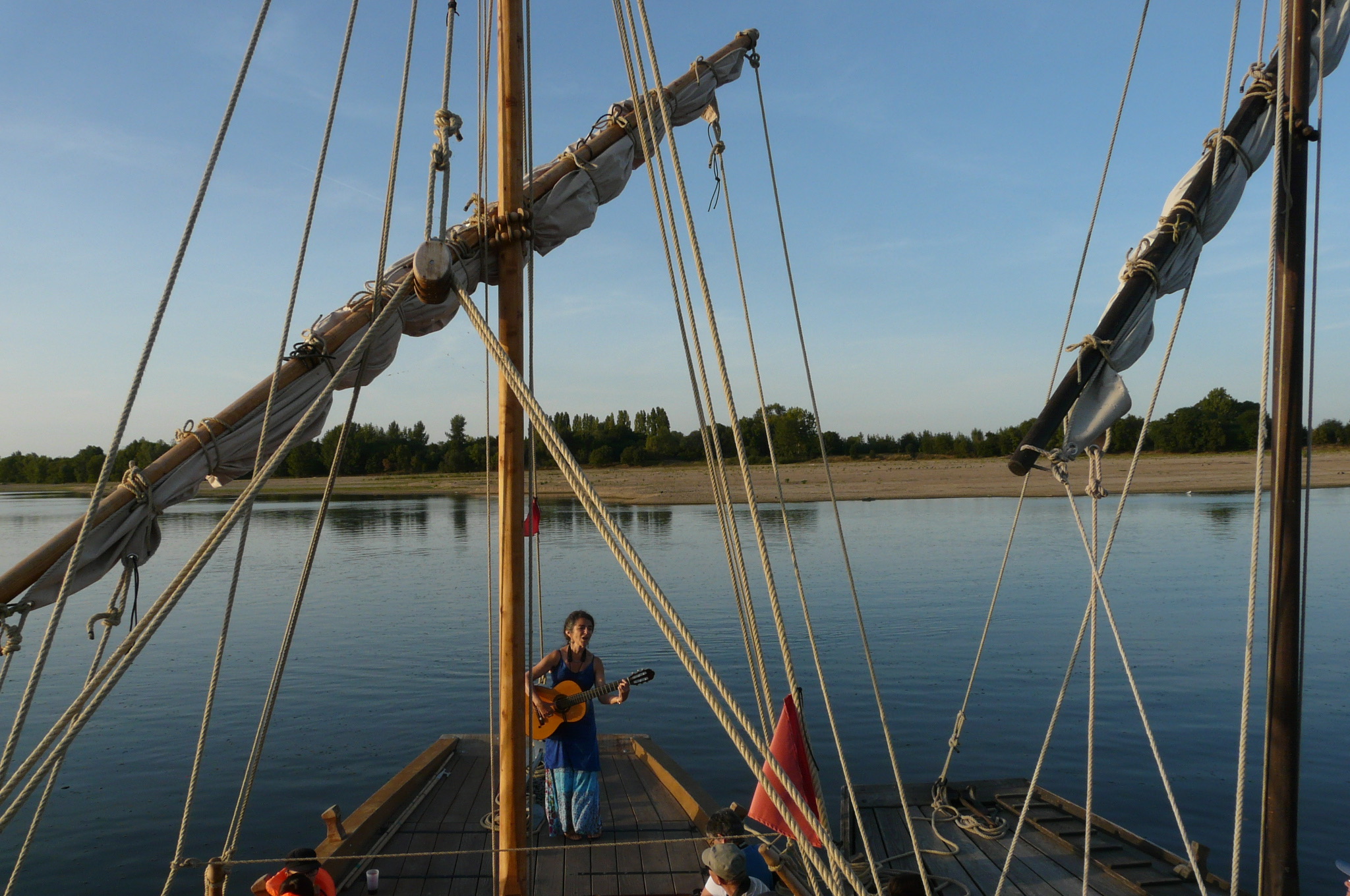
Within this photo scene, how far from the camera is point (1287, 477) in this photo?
183 inches

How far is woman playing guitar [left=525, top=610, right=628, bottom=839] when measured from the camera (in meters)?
6.92

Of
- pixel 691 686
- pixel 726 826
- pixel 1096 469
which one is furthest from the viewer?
pixel 691 686

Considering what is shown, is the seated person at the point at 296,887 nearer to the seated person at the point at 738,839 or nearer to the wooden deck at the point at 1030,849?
the seated person at the point at 738,839

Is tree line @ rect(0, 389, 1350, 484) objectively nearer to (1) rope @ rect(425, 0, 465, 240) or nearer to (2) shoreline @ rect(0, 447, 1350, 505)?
(2) shoreline @ rect(0, 447, 1350, 505)

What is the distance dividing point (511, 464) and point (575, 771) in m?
3.38

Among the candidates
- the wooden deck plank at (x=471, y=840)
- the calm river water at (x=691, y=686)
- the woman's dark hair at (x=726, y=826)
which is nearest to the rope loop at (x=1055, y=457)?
the woman's dark hair at (x=726, y=826)

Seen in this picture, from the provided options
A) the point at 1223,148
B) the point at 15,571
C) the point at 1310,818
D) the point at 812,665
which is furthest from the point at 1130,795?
the point at 15,571

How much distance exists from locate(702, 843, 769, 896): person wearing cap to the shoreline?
48.7 metres

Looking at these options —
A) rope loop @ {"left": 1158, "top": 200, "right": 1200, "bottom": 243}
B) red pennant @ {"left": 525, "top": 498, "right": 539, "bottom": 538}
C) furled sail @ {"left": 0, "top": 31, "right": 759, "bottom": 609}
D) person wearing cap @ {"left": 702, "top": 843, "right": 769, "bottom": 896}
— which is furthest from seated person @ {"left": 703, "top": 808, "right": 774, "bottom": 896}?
rope loop @ {"left": 1158, "top": 200, "right": 1200, "bottom": 243}

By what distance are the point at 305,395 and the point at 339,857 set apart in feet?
10.9

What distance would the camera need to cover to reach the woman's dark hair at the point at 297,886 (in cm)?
511

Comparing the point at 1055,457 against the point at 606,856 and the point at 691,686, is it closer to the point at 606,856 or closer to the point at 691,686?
the point at 606,856

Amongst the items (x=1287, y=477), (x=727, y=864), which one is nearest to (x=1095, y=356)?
(x=1287, y=477)

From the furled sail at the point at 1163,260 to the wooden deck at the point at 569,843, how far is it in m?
3.91
